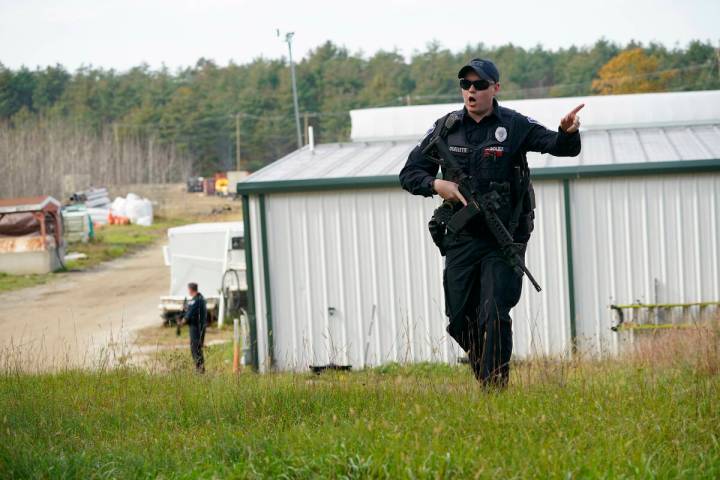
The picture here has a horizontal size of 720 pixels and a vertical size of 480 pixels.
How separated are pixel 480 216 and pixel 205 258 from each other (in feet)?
54.5

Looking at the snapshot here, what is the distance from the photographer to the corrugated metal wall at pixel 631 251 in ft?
45.2

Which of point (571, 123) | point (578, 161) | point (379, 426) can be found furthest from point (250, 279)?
point (379, 426)

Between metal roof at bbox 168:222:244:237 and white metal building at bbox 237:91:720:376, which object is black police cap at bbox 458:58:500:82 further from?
metal roof at bbox 168:222:244:237

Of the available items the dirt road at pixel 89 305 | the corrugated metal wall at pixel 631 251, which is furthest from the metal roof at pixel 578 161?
the dirt road at pixel 89 305

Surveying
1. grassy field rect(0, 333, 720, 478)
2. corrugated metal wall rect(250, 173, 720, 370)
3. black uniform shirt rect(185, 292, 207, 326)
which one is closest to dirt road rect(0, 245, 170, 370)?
black uniform shirt rect(185, 292, 207, 326)

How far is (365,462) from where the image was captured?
3.84 meters

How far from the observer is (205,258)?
21703 mm

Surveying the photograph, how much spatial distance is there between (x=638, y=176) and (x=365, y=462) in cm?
1074

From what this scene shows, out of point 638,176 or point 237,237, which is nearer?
point 638,176

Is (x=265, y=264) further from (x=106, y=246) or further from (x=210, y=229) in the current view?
(x=106, y=246)

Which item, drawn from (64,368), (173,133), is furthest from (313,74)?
(64,368)

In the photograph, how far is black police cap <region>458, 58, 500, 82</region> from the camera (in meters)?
5.61

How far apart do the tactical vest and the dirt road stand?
11.1 m

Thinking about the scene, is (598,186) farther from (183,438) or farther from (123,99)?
(123,99)
